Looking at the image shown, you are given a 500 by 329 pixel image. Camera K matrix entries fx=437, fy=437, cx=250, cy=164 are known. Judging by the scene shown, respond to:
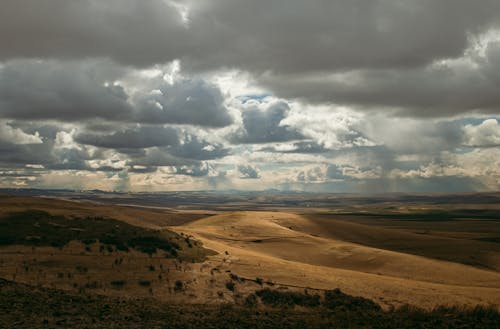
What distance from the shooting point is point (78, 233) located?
4397 centimetres

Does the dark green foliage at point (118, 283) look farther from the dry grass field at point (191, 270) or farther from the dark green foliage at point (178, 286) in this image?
the dark green foliage at point (178, 286)

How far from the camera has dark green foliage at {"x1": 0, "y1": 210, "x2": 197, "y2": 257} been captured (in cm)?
4038

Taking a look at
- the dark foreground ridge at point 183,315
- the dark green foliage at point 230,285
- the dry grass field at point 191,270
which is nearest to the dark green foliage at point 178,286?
the dry grass field at point 191,270

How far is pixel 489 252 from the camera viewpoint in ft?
215

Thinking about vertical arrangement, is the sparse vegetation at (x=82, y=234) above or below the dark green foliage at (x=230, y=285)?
above

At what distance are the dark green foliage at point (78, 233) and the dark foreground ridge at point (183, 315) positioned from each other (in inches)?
Result: 517

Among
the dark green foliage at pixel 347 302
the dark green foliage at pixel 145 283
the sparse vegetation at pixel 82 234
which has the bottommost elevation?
the dark green foliage at pixel 347 302

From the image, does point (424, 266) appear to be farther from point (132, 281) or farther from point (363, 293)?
point (132, 281)

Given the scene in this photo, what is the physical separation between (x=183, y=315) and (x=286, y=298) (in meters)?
9.20

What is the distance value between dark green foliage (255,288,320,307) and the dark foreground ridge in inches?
35.8

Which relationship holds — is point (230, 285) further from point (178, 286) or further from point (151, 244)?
point (151, 244)

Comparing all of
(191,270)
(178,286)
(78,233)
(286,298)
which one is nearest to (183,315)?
(178,286)

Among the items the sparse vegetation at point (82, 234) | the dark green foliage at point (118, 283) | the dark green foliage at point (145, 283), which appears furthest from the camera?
the sparse vegetation at point (82, 234)

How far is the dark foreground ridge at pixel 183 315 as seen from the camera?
2117cm
